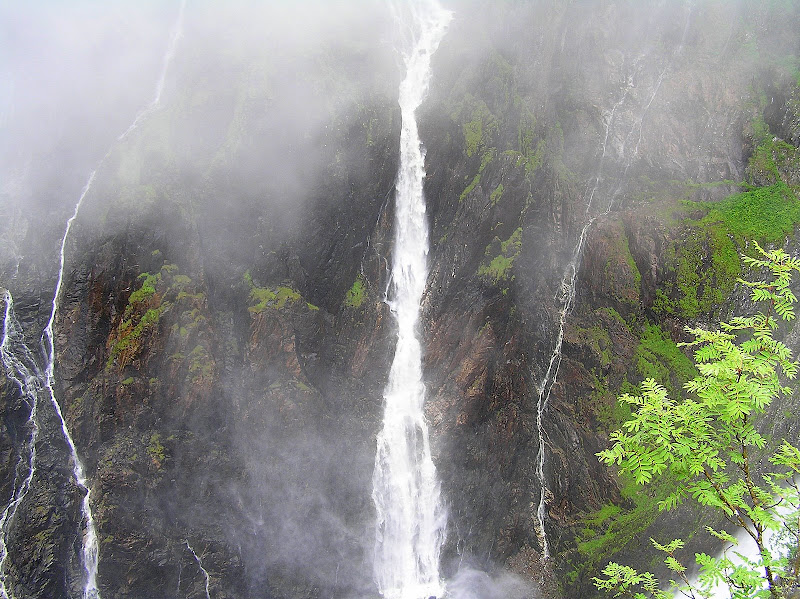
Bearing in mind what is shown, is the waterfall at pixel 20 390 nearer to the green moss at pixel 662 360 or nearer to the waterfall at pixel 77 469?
the waterfall at pixel 77 469

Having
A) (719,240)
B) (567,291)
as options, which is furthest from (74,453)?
(719,240)

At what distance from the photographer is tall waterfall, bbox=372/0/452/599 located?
23.1 meters

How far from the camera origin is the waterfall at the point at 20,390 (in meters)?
19.6

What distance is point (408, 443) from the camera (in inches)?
947

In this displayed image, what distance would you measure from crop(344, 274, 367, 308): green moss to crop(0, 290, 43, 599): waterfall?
12475mm

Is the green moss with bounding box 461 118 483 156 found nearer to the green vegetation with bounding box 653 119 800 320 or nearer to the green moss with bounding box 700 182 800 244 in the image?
the green vegetation with bounding box 653 119 800 320

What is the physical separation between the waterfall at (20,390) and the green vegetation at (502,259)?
722 inches

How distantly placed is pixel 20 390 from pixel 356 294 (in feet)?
44.4

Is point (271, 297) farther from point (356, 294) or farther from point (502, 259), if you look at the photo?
point (502, 259)

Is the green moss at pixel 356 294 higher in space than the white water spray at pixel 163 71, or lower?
lower

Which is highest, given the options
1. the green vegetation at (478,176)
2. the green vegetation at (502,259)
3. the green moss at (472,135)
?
the green moss at (472,135)

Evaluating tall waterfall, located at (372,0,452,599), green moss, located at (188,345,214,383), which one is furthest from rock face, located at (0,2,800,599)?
tall waterfall, located at (372,0,452,599)

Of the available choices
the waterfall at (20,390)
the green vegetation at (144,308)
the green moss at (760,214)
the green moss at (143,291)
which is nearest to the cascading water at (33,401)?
the waterfall at (20,390)

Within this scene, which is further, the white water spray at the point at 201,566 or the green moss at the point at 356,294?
the green moss at the point at 356,294
